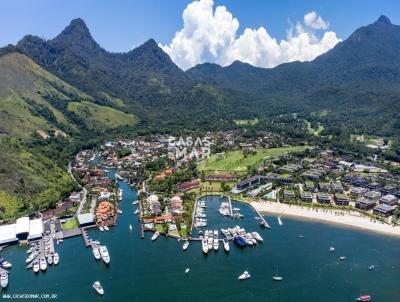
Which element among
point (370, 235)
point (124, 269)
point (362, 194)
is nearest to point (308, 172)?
point (362, 194)

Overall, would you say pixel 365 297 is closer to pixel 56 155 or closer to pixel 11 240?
pixel 11 240

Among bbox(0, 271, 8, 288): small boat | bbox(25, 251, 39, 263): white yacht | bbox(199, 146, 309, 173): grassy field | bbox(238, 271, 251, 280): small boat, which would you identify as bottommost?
bbox(238, 271, 251, 280): small boat

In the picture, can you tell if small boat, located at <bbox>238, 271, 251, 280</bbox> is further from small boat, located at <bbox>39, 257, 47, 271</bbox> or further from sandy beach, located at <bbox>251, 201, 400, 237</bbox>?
small boat, located at <bbox>39, 257, 47, 271</bbox>

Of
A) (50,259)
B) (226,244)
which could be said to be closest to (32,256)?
(50,259)

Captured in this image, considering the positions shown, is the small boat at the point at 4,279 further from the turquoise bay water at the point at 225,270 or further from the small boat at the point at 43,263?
the small boat at the point at 43,263

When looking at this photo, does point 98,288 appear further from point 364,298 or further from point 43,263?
point 364,298

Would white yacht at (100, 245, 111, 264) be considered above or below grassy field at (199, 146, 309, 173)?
below

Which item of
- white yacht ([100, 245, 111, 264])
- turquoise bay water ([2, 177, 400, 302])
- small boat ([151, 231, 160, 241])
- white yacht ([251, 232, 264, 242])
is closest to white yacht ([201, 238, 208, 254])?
turquoise bay water ([2, 177, 400, 302])
